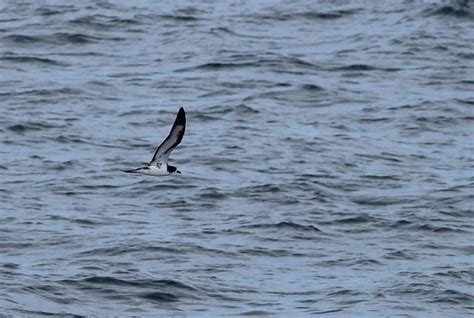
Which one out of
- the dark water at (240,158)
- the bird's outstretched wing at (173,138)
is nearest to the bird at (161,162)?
the bird's outstretched wing at (173,138)

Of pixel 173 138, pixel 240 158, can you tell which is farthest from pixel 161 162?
pixel 240 158

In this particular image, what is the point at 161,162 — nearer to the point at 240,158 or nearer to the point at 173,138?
the point at 173,138

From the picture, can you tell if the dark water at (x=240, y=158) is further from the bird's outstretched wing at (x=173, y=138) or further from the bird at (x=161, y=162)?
the bird's outstretched wing at (x=173, y=138)

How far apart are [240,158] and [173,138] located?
707cm

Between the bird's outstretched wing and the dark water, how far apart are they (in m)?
1.64

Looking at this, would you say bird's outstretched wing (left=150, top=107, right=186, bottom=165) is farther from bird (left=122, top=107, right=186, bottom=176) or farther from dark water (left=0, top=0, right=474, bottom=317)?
dark water (left=0, top=0, right=474, bottom=317)

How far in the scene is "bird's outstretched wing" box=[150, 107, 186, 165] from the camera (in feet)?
62.8

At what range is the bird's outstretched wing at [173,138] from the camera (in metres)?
19.2

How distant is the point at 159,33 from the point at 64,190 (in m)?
10.9

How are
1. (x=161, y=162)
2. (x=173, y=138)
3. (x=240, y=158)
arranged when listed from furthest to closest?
(x=240, y=158) < (x=161, y=162) < (x=173, y=138)

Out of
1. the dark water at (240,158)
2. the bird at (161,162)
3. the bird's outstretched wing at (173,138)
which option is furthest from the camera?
the dark water at (240,158)

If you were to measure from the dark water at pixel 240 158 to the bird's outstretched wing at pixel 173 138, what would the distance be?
5.37 feet

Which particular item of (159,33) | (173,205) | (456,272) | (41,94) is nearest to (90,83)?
(41,94)

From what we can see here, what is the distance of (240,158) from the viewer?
26.7 metres
